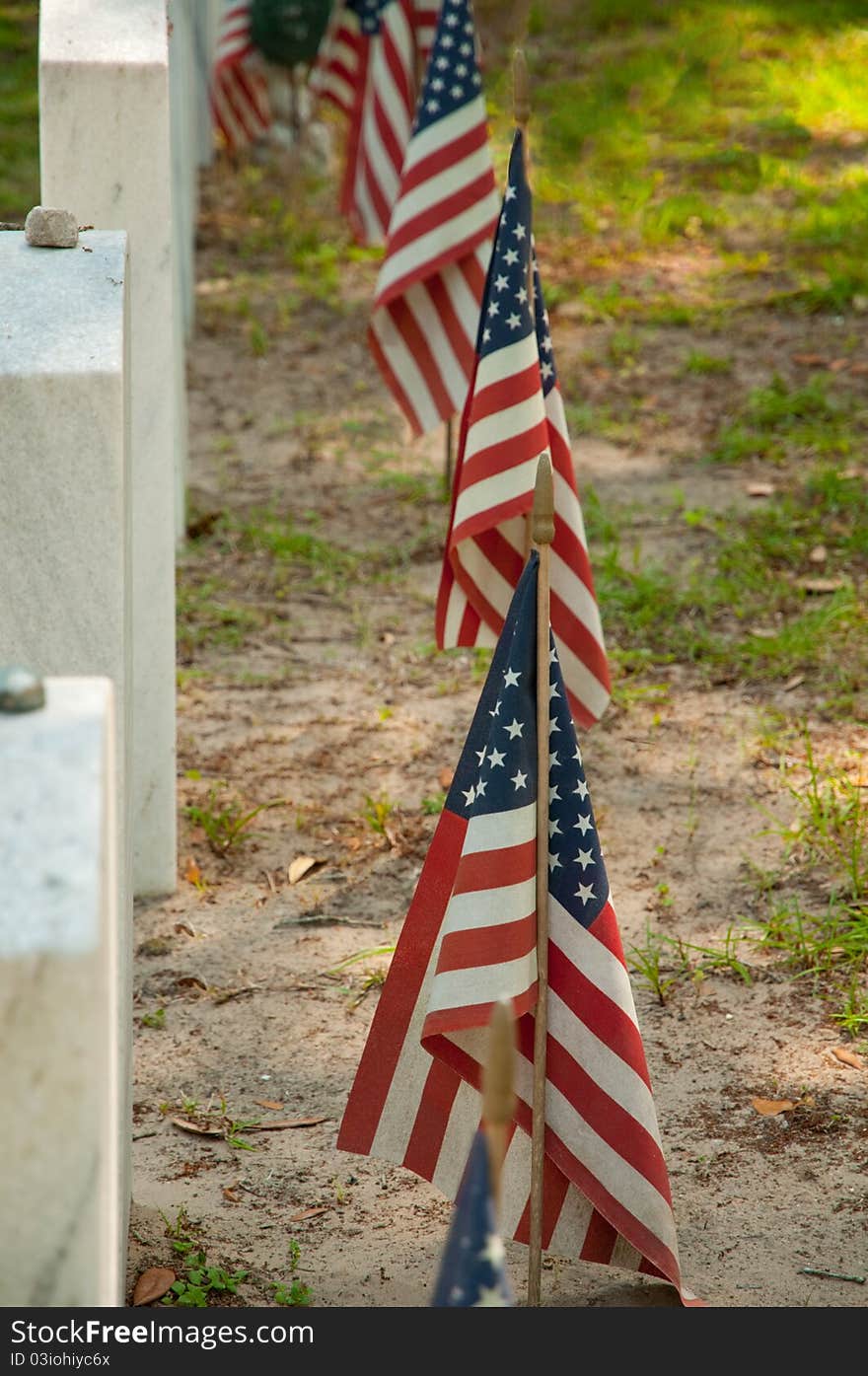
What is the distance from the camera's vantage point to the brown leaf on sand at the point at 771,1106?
11.4 feet

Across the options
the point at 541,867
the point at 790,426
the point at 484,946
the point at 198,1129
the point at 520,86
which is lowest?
the point at 198,1129

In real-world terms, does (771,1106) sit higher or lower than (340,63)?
lower

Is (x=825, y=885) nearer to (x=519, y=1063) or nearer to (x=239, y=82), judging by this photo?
(x=519, y=1063)

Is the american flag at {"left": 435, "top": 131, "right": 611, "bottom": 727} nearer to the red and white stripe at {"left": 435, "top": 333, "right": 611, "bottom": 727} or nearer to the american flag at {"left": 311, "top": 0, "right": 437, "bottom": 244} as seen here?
the red and white stripe at {"left": 435, "top": 333, "right": 611, "bottom": 727}

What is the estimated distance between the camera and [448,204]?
227 inches

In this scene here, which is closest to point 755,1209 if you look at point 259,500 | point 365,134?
point 259,500

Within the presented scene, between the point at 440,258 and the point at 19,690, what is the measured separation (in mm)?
4191

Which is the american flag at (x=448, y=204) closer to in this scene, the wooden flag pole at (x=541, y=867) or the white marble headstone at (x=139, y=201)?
the white marble headstone at (x=139, y=201)

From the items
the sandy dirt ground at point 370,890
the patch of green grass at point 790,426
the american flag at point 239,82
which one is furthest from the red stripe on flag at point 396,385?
the american flag at point 239,82

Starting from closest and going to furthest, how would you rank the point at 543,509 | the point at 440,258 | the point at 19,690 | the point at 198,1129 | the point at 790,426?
1. the point at 19,690
2. the point at 543,509
3. the point at 198,1129
4. the point at 440,258
5. the point at 790,426

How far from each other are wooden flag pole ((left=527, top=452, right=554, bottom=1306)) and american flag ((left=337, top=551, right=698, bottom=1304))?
0.05ft

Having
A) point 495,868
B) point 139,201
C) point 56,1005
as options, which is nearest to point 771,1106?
point 495,868

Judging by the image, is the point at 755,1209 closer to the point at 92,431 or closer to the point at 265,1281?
the point at 265,1281

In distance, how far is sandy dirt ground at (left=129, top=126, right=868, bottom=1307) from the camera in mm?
3127
